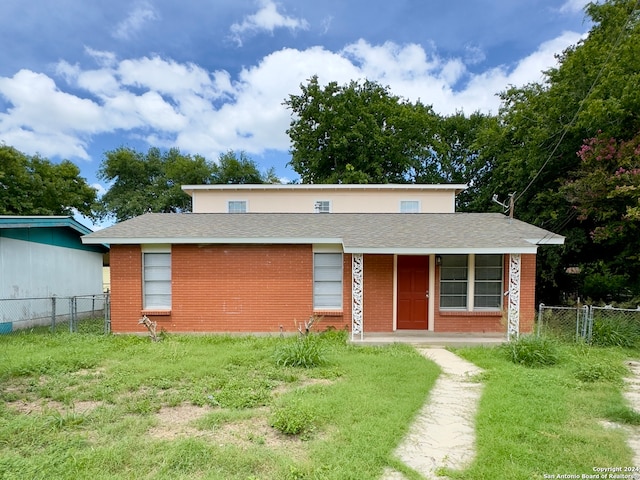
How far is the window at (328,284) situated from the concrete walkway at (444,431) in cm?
381

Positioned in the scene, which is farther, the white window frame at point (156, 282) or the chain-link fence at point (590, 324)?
the white window frame at point (156, 282)

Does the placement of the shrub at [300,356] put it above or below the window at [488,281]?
below

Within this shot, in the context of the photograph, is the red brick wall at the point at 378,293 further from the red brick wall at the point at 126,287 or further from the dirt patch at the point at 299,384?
the red brick wall at the point at 126,287

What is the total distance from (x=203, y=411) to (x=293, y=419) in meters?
1.38

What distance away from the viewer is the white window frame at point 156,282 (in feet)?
30.9

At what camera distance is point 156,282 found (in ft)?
31.1

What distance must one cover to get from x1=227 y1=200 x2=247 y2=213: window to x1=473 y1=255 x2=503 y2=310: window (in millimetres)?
9577

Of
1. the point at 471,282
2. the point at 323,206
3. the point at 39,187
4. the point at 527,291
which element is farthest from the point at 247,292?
the point at 39,187

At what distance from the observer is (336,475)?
315 cm

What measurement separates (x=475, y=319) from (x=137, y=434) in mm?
8209

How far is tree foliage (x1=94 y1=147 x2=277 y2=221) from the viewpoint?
3136cm

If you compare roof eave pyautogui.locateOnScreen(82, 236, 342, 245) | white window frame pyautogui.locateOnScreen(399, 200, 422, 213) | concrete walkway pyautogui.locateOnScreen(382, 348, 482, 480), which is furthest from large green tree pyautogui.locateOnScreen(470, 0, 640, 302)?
concrete walkway pyautogui.locateOnScreen(382, 348, 482, 480)

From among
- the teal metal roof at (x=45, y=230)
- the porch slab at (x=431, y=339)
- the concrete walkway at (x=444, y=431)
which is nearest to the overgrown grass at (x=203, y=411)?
the concrete walkway at (x=444, y=431)

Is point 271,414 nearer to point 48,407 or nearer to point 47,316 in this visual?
point 48,407
